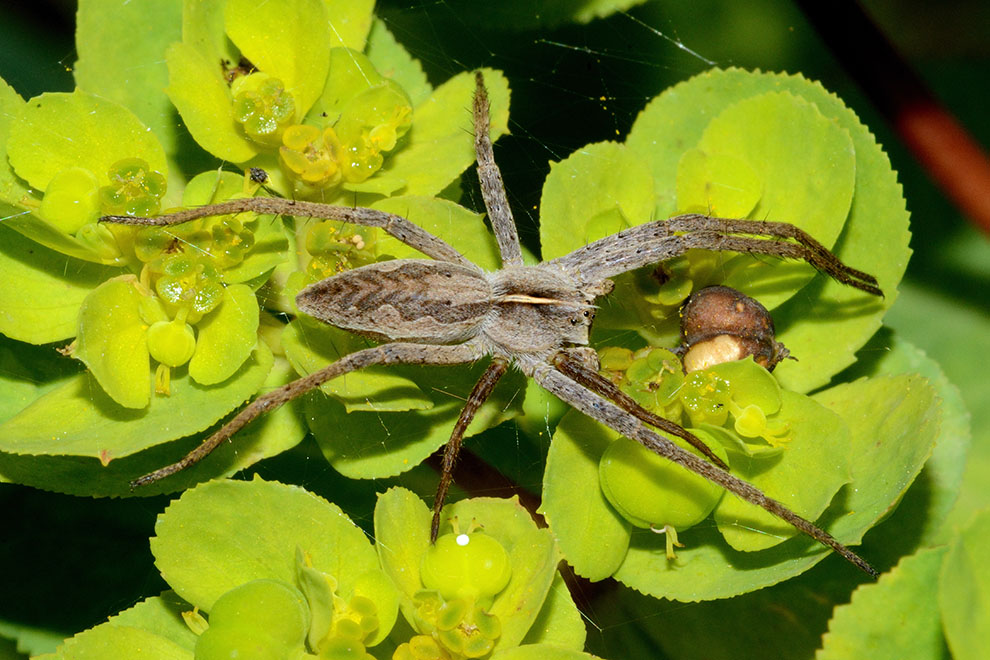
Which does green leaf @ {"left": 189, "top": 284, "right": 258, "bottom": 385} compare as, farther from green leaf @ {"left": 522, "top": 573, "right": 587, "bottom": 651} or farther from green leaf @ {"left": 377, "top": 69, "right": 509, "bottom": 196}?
green leaf @ {"left": 522, "top": 573, "right": 587, "bottom": 651}

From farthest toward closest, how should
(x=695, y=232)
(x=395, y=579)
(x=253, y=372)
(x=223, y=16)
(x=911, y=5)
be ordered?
(x=911, y=5), (x=695, y=232), (x=223, y=16), (x=253, y=372), (x=395, y=579)

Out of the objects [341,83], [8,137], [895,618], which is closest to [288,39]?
[341,83]

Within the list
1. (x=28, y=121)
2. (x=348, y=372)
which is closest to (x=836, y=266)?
(x=348, y=372)

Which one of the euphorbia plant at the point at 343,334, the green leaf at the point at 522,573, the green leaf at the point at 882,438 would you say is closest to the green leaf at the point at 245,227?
the euphorbia plant at the point at 343,334

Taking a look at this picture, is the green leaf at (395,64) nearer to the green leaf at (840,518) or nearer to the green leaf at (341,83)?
the green leaf at (341,83)

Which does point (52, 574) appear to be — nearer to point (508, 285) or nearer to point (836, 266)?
point (508, 285)

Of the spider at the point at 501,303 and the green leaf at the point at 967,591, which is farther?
the spider at the point at 501,303
